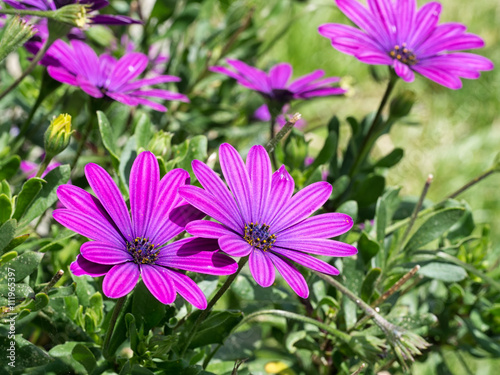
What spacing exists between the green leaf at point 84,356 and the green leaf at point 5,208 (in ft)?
0.66

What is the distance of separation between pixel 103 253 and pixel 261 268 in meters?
0.18

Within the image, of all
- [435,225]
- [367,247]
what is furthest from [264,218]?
[435,225]

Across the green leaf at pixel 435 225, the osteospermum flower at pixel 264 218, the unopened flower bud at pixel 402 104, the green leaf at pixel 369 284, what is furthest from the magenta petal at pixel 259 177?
the unopened flower bud at pixel 402 104

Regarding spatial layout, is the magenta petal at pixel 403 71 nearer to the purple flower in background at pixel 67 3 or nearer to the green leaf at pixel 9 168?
the purple flower in background at pixel 67 3

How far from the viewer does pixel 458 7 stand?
3617mm

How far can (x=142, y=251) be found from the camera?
820 millimetres

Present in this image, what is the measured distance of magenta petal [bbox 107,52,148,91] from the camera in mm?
1152

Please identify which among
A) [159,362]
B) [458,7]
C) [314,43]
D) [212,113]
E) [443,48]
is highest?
[458,7]

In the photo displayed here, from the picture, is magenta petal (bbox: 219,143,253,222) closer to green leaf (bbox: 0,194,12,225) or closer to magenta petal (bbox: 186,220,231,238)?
magenta petal (bbox: 186,220,231,238)

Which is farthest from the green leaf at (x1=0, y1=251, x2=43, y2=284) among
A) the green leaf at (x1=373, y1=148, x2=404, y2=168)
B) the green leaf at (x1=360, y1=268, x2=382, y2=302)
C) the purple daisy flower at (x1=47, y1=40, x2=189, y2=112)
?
the green leaf at (x1=373, y1=148, x2=404, y2=168)

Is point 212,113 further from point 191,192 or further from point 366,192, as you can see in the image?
point 191,192

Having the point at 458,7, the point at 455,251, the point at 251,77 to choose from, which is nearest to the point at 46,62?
the point at 251,77

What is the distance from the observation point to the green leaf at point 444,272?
111cm

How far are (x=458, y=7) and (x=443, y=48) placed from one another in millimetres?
2647
